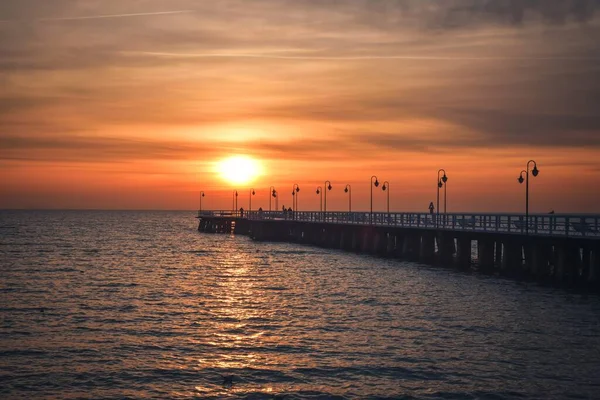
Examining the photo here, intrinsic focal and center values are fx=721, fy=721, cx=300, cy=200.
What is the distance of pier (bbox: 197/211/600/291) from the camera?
1606 inches

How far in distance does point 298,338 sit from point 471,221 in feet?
99.7

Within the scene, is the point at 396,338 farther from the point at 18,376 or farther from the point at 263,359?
the point at 18,376

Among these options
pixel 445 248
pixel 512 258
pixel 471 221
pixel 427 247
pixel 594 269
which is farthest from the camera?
pixel 427 247

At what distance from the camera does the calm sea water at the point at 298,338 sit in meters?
18.7

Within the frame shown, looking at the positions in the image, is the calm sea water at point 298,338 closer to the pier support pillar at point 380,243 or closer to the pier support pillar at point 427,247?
the pier support pillar at point 427,247

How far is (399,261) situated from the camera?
58500 mm

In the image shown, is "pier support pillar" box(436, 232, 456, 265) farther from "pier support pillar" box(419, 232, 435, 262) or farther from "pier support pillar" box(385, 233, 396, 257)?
"pier support pillar" box(385, 233, 396, 257)

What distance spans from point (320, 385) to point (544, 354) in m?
7.78

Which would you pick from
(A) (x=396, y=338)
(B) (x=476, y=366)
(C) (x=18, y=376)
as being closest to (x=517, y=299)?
(A) (x=396, y=338)

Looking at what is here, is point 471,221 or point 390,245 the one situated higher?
point 471,221

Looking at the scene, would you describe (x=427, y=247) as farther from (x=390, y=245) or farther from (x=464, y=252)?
(x=390, y=245)

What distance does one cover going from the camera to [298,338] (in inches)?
977

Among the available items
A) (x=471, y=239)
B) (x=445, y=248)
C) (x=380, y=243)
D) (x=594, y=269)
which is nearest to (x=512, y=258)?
(x=471, y=239)

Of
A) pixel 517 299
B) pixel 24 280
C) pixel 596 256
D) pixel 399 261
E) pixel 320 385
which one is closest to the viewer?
pixel 320 385
